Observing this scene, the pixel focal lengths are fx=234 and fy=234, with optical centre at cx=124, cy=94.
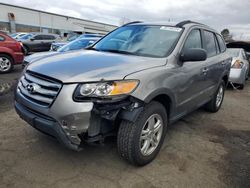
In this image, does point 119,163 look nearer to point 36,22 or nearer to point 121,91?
point 121,91

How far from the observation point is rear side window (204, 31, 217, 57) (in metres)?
4.32

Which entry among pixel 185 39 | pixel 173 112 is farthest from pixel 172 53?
pixel 173 112

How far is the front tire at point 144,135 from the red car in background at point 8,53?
7.44 metres

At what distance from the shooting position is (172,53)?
315cm

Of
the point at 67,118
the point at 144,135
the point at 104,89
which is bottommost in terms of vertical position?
the point at 144,135

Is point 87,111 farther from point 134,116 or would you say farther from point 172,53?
point 172,53

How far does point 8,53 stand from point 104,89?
7.54m

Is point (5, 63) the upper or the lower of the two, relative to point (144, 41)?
Result: lower

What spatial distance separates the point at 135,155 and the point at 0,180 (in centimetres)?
146

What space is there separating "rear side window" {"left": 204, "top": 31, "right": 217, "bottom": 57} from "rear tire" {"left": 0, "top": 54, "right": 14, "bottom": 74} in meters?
7.17

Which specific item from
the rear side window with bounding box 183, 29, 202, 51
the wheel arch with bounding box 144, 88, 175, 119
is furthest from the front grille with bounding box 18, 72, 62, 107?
the rear side window with bounding box 183, 29, 202, 51

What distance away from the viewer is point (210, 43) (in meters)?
4.53

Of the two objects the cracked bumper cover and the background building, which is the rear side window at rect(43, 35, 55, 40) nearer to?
the cracked bumper cover

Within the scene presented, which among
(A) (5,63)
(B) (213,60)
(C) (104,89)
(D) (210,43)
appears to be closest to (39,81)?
(C) (104,89)
